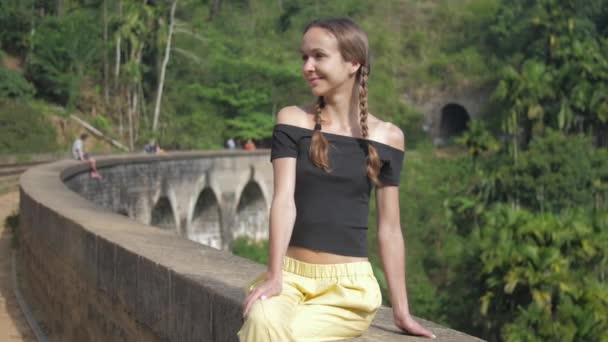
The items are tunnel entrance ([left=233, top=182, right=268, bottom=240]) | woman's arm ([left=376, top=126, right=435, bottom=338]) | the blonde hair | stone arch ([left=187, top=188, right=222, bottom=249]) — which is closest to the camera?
the blonde hair

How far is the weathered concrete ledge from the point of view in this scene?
3.70 m

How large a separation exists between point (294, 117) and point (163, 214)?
2476 centimetres

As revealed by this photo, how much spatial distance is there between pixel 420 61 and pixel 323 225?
5764 centimetres

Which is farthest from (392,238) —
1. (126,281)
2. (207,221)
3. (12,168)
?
(207,221)

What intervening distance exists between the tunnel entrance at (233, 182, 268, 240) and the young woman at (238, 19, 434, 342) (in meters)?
33.6

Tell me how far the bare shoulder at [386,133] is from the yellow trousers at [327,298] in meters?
0.42

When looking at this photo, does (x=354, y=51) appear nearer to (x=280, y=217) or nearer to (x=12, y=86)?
(x=280, y=217)

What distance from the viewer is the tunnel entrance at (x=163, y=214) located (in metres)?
26.2

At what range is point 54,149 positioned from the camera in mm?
31953

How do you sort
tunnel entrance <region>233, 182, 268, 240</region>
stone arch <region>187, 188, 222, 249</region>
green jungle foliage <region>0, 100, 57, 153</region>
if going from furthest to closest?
tunnel entrance <region>233, 182, 268, 240</region> → stone arch <region>187, 188, 222, 249</region> → green jungle foliage <region>0, 100, 57, 153</region>

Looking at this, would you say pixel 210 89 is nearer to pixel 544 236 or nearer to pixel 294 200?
pixel 544 236

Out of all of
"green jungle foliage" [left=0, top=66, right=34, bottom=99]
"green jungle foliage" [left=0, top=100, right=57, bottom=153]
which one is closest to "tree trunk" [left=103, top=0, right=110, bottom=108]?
"green jungle foliage" [left=0, top=66, right=34, bottom=99]

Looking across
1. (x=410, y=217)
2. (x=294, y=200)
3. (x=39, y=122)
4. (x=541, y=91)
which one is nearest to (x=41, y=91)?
(x=39, y=122)

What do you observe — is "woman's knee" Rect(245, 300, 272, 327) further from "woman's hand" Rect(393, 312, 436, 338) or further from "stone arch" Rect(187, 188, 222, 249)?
"stone arch" Rect(187, 188, 222, 249)
